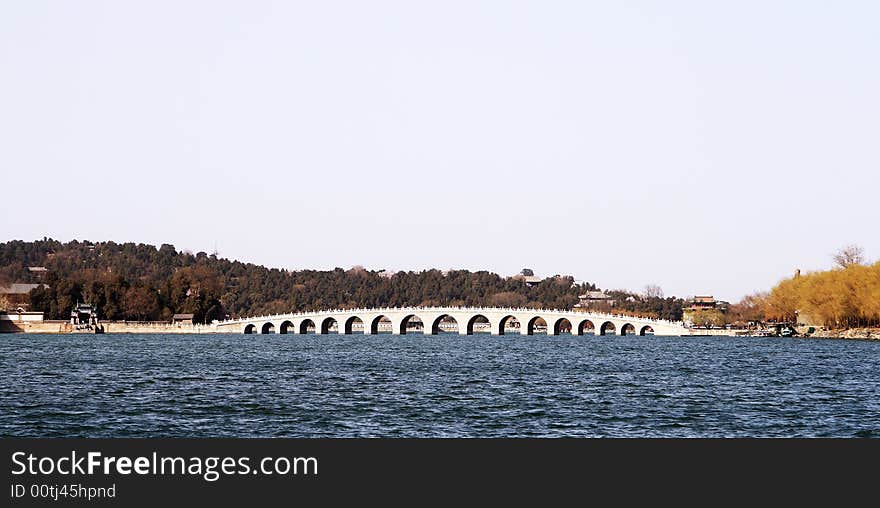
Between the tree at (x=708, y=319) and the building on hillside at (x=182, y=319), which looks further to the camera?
the tree at (x=708, y=319)

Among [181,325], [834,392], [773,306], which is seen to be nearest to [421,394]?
[834,392]

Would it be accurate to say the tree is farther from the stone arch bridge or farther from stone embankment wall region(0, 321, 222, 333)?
stone embankment wall region(0, 321, 222, 333)

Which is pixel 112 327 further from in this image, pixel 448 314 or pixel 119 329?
pixel 448 314

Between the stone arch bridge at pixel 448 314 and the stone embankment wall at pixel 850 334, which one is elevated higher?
the stone arch bridge at pixel 448 314

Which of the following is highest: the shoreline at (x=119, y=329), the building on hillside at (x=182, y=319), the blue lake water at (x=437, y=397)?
the building on hillside at (x=182, y=319)

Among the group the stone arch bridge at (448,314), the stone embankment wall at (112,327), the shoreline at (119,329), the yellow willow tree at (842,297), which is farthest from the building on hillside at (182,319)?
the yellow willow tree at (842,297)

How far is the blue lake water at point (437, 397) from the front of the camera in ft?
128

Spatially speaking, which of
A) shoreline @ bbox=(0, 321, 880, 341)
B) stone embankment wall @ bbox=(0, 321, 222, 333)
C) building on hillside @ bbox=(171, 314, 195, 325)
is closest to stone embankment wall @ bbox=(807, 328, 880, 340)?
shoreline @ bbox=(0, 321, 880, 341)

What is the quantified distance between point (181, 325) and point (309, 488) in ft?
517

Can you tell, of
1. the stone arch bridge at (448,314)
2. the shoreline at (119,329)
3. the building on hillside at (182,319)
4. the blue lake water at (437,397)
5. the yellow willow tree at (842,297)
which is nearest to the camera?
the blue lake water at (437,397)

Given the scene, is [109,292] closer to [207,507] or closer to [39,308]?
[39,308]

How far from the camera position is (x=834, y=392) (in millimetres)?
54125

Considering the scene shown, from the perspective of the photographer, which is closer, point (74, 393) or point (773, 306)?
point (74, 393)

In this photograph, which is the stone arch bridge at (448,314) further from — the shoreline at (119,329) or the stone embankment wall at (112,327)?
the stone embankment wall at (112,327)
